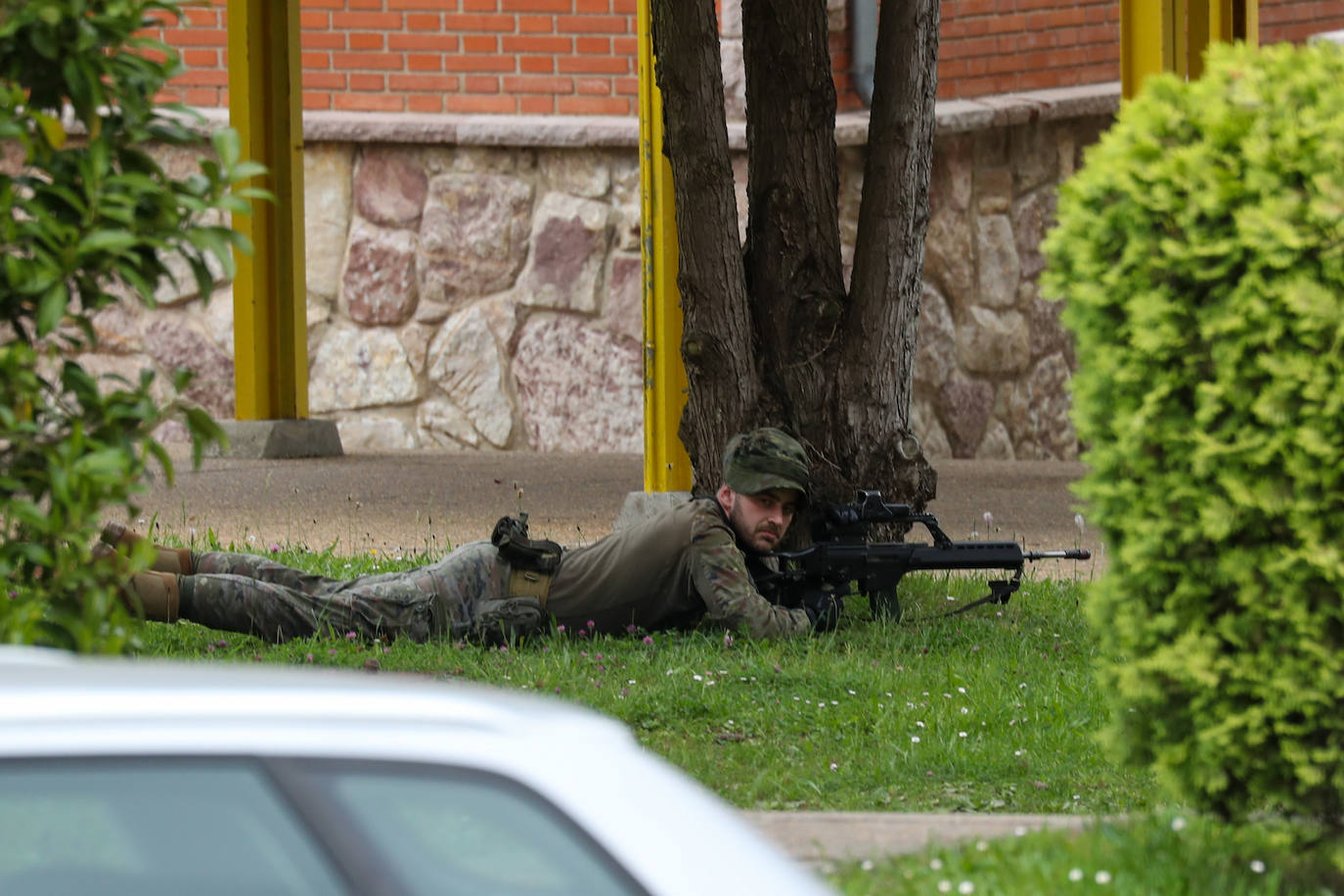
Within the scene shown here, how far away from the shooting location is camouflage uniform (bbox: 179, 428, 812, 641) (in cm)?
550

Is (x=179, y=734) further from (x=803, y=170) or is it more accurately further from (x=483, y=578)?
(x=803, y=170)

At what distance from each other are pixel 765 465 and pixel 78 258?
3.30m

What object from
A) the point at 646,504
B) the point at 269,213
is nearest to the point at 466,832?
the point at 646,504

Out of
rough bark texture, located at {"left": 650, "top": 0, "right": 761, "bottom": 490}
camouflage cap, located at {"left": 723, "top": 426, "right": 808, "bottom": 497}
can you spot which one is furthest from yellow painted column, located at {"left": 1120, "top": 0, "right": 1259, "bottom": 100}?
camouflage cap, located at {"left": 723, "top": 426, "right": 808, "bottom": 497}

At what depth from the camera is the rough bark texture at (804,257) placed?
6.28 metres

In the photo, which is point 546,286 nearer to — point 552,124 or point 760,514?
point 552,124

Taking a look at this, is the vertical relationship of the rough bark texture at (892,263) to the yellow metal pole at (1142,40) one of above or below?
below

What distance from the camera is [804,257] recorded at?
21.2 feet

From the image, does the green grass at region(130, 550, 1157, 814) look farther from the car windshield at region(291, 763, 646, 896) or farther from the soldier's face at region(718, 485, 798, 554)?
the car windshield at region(291, 763, 646, 896)

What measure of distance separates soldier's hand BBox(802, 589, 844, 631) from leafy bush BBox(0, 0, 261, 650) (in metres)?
3.36

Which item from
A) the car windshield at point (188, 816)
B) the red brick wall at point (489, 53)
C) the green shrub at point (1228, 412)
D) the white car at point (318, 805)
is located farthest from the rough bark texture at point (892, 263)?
the red brick wall at point (489, 53)

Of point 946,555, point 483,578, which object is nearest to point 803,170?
point 946,555

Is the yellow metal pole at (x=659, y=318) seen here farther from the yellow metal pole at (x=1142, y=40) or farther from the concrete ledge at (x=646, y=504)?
the yellow metal pole at (x=1142, y=40)

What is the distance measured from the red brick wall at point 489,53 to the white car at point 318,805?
11.2 meters
